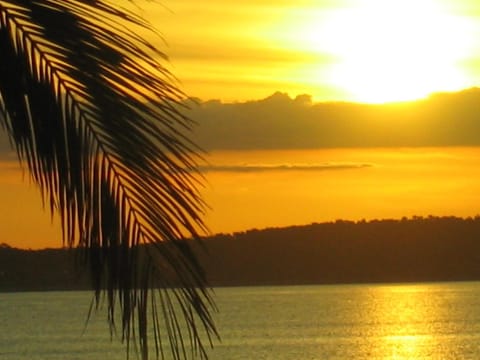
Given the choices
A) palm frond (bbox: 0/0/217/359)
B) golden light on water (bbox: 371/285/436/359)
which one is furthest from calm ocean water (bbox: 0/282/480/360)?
palm frond (bbox: 0/0/217/359)

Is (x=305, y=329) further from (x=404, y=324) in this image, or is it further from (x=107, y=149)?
(x=107, y=149)

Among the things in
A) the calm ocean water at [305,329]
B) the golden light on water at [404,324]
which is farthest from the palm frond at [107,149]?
the golden light on water at [404,324]

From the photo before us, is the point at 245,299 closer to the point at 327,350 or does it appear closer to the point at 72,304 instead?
the point at 72,304

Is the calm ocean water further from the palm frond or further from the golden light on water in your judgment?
the palm frond

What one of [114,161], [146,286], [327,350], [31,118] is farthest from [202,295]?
[327,350]

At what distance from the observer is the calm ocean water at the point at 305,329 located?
67688mm

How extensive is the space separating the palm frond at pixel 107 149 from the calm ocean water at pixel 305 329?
5175 cm

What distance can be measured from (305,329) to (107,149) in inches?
3458

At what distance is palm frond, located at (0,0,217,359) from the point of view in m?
3.30

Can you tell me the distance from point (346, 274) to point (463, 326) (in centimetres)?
6519

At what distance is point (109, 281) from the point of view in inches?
133

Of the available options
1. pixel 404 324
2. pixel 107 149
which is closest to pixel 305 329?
pixel 404 324

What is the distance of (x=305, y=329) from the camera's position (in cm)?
9050

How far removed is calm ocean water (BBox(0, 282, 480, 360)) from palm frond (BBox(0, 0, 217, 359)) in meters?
51.7
